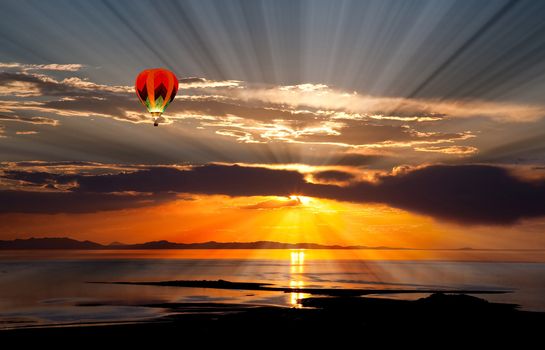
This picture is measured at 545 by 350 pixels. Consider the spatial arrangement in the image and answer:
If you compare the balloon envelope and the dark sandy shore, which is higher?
the balloon envelope

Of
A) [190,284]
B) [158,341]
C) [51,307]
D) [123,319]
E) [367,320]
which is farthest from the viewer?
[190,284]

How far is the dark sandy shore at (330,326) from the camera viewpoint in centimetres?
4697

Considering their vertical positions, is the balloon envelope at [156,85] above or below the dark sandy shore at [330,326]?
above

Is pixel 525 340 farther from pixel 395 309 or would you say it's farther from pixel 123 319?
pixel 123 319

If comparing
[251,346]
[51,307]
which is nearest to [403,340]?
[251,346]

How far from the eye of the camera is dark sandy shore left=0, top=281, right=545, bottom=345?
4697 centimetres

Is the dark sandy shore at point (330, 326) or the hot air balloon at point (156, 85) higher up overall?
the hot air balloon at point (156, 85)

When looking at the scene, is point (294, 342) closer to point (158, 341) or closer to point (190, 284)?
point (158, 341)

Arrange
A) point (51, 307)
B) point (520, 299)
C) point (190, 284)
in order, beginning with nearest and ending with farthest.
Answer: point (51, 307) → point (520, 299) → point (190, 284)

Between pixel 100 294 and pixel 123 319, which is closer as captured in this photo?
pixel 123 319

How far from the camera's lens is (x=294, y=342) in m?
44.1

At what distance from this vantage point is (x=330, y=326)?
166 feet

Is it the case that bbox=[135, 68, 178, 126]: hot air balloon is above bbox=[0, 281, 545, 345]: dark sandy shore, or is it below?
above

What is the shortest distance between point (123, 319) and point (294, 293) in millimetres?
41488
